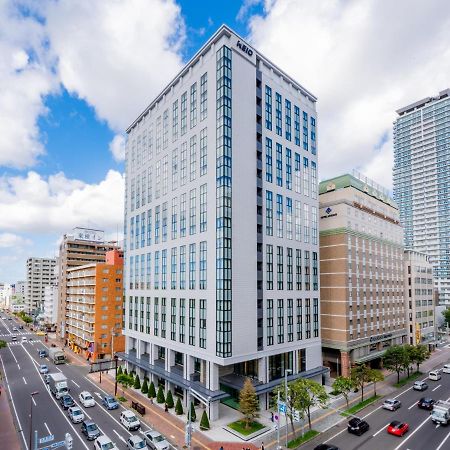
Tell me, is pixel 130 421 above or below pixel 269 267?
below

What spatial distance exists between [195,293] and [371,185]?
53.6 metres

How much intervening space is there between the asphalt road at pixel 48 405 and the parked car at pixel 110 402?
646 millimetres

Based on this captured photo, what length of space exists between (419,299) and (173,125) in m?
79.6

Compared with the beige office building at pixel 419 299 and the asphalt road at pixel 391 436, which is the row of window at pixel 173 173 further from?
Result: the beige office building at pixel 419 299

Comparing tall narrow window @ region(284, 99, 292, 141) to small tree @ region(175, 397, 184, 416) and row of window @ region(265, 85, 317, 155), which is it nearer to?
row of window @ region(265, 85, 317, 155)

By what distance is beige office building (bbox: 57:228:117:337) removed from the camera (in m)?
120

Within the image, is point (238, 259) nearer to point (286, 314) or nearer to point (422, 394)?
point (286, 314)

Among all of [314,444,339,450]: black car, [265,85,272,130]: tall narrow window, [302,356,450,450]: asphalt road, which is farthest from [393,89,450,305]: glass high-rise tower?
[314,444,339,450]: black car

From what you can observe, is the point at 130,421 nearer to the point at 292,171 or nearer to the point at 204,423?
the point at 204,423

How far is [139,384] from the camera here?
61.8m

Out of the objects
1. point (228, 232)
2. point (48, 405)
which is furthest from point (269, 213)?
point (48, 405)

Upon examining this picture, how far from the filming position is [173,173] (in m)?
63.8

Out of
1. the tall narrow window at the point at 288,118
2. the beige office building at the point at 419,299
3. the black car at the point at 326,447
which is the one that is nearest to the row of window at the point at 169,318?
the black car at the point at 326,447

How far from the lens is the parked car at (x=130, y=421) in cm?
4494
